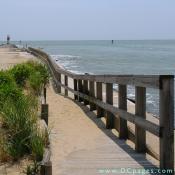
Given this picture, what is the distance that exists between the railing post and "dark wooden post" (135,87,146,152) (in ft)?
2.84

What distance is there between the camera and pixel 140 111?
23.3ft

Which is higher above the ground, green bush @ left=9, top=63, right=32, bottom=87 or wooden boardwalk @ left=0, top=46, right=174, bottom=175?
green bush @ left=9, top=63, right=32, bottom=87

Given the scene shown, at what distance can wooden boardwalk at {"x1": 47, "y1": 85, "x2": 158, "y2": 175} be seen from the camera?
655cm

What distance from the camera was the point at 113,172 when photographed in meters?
6.24

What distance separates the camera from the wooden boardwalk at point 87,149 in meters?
A: 6.55

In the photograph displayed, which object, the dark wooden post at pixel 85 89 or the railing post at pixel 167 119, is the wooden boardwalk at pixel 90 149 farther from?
the dark wooden post at pixel 85 89

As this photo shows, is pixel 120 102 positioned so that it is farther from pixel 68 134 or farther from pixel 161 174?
pixel 161 174

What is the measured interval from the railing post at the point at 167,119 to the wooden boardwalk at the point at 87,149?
20.3 inches

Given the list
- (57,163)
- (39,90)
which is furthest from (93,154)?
(39,90)

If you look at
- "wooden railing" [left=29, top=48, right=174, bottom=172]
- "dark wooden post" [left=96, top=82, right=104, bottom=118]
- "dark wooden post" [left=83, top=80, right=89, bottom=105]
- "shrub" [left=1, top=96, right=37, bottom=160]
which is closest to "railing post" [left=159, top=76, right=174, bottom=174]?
"wooden railing" [left=29, top=48, right=174, bottom=172]

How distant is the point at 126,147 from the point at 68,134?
1.71 meters

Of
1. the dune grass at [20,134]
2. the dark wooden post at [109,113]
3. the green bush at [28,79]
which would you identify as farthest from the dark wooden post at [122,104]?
the green bush at [28,79]

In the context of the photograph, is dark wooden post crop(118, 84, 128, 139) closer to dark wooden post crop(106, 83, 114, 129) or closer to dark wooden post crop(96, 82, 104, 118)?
dark wooden post crop(106, 83, 114, 129)

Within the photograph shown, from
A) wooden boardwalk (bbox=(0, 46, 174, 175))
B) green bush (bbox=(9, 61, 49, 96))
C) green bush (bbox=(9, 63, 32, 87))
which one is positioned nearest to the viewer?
wooden boardwalk (bbox=(0, 46, 174, 175))
